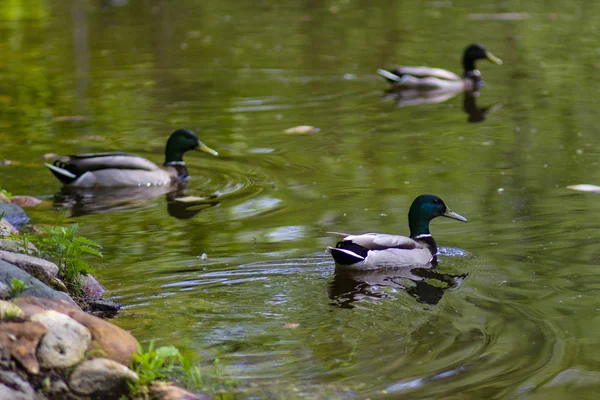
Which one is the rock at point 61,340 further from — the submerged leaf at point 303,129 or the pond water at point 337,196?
the submerged leaf at point 303,129

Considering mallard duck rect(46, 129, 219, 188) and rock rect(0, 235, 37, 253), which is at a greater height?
rock rect(0, 235, 37, 253)

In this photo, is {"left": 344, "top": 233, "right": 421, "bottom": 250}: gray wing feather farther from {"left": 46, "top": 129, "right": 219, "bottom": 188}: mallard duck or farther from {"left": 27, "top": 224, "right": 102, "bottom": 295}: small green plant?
{"left": 46, "top": 129, "right": 219, "bottom": 188}: mallard duck

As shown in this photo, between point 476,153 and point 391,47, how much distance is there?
26.7ft

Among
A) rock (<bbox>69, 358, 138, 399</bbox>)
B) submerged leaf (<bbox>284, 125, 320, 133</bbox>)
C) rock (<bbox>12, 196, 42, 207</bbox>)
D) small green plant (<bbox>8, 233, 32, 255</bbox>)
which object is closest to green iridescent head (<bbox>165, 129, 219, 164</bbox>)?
submerged leaf (<bbox>284, 125, 320, 133</bbox>)

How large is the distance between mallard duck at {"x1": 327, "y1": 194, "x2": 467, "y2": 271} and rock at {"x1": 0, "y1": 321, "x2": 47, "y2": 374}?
9.05 ft

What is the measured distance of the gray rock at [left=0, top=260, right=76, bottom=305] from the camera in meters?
5.39

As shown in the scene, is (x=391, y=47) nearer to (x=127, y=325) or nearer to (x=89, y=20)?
(x=89, y=20)

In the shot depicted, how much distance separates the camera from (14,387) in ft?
14.6

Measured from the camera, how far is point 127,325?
5926 mm

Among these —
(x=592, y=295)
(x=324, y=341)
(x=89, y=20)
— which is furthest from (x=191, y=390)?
(x=89, y=20)

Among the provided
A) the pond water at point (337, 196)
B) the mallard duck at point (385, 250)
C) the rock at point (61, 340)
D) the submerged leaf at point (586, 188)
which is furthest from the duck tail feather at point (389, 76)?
the rock at point (61, 340)

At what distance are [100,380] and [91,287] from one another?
1931mm

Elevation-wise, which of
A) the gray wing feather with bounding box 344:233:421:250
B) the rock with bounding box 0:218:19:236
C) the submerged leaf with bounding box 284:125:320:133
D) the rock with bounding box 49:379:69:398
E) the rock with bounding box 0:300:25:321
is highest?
the rock with bounding box 0:300:25:321

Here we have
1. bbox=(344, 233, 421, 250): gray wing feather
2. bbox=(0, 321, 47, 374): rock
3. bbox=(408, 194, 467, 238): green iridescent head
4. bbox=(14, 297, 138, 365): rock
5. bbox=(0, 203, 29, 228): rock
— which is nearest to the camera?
bbox=(0, 321, 47, 374): rock
